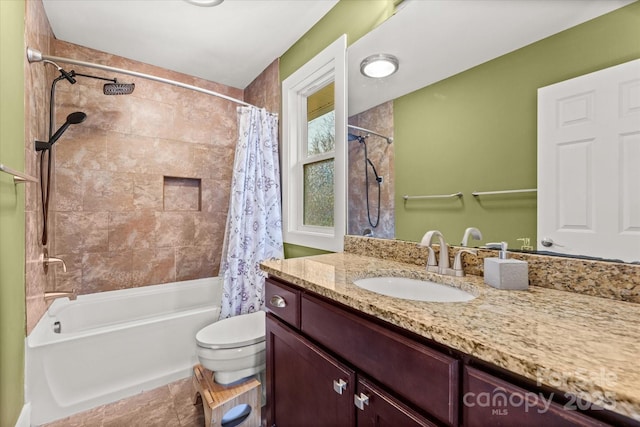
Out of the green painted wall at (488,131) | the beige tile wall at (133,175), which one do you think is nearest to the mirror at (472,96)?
the green painted wall at (488,131)

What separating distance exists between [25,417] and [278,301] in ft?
4.96

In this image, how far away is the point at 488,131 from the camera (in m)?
1.00

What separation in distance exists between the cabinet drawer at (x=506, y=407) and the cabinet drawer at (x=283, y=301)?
2.02 ft

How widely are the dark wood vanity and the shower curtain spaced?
0.87m

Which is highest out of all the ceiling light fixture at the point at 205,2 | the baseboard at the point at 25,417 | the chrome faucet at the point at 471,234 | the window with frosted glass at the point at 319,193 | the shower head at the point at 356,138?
the ceiling light fixture at the point at 205,2

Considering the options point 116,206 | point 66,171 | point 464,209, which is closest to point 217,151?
point 116,206

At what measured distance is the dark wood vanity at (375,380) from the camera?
0.46 metres

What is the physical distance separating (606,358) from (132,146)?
2901 millimetres

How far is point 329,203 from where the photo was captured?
6.05ft

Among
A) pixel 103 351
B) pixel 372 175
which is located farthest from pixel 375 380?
pixel 103 351

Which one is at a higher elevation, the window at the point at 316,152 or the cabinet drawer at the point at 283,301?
the window at the point at 316,152

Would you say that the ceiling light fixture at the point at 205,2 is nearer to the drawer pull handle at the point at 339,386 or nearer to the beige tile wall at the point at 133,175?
the beige tile wall at the point at 133,175

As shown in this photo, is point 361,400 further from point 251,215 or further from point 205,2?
point 205,2

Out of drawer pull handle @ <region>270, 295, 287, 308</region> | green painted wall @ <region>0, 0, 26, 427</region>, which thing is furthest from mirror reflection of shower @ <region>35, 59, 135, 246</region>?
drawer pull handle @ <region>270, 295, 287, 308</region>
